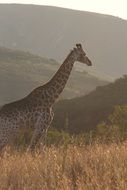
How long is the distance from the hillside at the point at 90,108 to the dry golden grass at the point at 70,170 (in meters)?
23.2

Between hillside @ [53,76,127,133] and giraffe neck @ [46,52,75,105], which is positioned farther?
hillside @ [53,76,127,133]

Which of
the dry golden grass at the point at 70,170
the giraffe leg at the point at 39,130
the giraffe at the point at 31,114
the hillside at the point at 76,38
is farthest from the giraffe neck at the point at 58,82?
the hillside at the point at 76,38

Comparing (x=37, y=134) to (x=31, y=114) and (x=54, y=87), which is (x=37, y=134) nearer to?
(x=31, y=114)

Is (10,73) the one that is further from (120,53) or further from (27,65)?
(120,53)

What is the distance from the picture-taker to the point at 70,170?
22.2ft

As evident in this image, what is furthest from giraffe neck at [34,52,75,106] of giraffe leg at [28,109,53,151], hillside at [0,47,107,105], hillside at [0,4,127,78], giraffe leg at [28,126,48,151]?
hillside at [0,4,127,78]

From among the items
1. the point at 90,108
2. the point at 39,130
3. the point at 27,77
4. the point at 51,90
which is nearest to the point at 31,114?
the point at 39,130

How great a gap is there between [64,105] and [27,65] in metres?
75.4

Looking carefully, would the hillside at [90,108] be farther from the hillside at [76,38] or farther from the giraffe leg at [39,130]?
the hillside at [76,38]

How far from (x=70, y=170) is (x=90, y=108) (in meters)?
31.2

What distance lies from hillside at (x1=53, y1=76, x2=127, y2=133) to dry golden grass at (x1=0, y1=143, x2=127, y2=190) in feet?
76.0

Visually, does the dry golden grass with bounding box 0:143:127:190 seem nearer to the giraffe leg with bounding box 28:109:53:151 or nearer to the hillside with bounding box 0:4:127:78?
the giraffe leg with bounding box 28:109:53:151

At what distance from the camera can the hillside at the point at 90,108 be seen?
33350 mm

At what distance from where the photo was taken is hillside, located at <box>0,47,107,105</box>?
3772 inches
